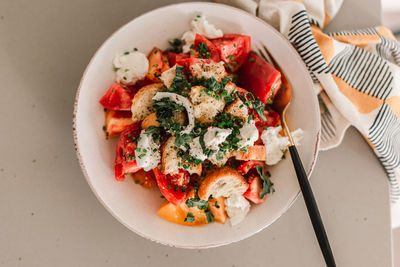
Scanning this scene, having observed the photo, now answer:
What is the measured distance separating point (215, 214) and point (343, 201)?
60cm

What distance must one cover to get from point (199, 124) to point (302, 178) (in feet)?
1.27

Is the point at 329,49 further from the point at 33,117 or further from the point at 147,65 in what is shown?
the point at 33,117

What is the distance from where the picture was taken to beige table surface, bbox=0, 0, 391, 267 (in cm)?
128

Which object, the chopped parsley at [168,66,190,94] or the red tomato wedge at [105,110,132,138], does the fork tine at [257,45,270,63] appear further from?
the red tomato wedge at [105,110,132,138]

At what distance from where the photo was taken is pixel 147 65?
1.19 m

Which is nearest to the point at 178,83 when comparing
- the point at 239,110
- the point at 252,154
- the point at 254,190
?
the point at 239,110

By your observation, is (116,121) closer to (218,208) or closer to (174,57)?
(174,57)

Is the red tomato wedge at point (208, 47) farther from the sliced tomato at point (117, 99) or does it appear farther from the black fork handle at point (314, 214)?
the black fork handle at point (314, 214)

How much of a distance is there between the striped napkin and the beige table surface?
392mm

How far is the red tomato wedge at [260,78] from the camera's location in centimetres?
114

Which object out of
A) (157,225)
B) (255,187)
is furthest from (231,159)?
(157,225)

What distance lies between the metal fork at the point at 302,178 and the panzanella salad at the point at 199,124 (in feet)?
0.14

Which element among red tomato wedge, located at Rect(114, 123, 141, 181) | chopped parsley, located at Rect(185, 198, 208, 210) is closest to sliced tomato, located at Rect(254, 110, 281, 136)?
chopped parsley, located at Rect(185, 198, 208, 210)

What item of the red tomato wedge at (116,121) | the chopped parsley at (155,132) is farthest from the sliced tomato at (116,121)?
the chopped parsley at (155,132)
